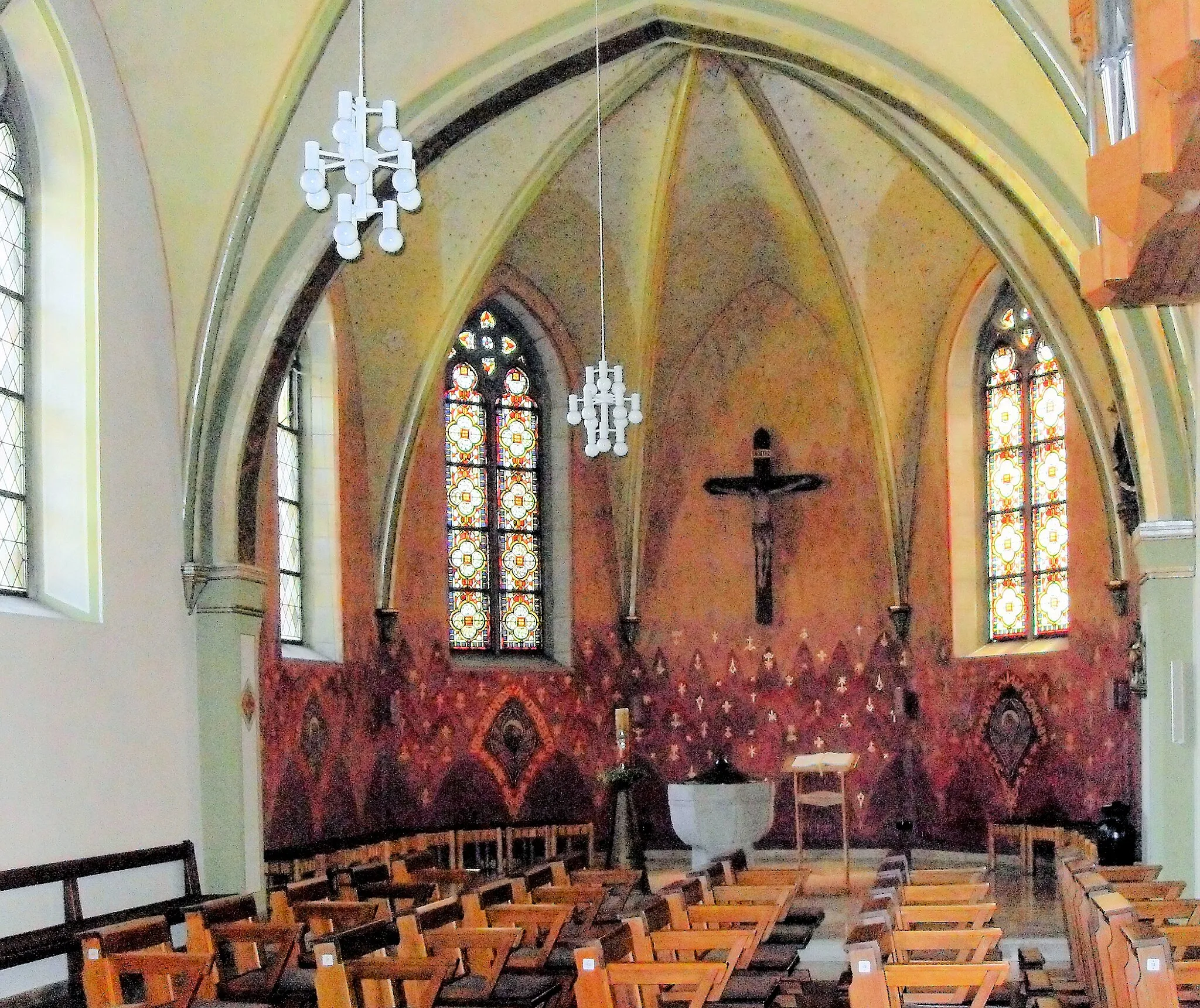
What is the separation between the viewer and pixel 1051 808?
55.4ft

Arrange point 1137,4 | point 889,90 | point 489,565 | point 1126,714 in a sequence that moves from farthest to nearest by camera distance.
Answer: point 489,565 → point 1126,714 → point 889,90 → point 1137,4

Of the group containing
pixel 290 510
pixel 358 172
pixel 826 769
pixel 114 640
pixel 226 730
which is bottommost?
pixel 826 769

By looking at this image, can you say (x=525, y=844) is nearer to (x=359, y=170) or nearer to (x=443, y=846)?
(x=443, y=846)

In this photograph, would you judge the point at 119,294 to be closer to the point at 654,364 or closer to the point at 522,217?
the point at 522,217

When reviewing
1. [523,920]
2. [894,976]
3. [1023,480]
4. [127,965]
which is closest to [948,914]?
[894,976]

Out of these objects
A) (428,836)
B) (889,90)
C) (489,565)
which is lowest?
(428,836)

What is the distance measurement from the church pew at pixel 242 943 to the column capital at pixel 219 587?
446cm

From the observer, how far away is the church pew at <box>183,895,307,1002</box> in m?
8.19

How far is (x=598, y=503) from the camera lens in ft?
62.8

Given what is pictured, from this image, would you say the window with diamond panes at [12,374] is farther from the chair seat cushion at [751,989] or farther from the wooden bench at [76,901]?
the chair seat cushion at [751,989]

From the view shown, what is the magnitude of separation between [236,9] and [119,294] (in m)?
2.13

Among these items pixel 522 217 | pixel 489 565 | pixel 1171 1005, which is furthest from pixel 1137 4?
pixel 489 565

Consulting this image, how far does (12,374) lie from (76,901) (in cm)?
343

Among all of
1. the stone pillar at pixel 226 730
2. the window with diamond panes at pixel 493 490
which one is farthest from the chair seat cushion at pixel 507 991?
the window with diamond panes at pixel 493 490
